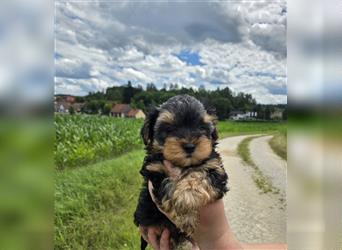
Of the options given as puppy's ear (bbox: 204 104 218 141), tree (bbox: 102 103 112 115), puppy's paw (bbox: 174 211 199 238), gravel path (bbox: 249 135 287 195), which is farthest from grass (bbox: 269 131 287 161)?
tree (bbox: 102 103 112 115)

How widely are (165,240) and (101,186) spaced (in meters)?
0.37

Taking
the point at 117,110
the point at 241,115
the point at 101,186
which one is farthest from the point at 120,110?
the point at 241,115

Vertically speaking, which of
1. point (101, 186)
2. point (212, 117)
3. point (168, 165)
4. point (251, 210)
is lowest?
point (251, 210)

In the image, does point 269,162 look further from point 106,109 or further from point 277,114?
point 106,109

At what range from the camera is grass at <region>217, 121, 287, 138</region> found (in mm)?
1142

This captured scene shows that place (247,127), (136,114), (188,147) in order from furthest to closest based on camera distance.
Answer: (247,127), (136,114), (188,147)

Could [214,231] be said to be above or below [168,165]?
below

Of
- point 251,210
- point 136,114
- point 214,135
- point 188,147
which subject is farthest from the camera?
point 251,210

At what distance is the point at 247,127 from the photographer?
127cm

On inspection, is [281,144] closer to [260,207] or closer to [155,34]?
[260,207]

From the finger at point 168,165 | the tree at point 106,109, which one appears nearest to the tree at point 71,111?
the tree at point 106,109

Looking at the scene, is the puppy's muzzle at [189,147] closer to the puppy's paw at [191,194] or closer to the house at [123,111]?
the puppy's paw at [191,194]

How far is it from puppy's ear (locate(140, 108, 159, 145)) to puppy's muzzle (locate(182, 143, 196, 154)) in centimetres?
15

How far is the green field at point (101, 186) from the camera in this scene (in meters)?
1.19
